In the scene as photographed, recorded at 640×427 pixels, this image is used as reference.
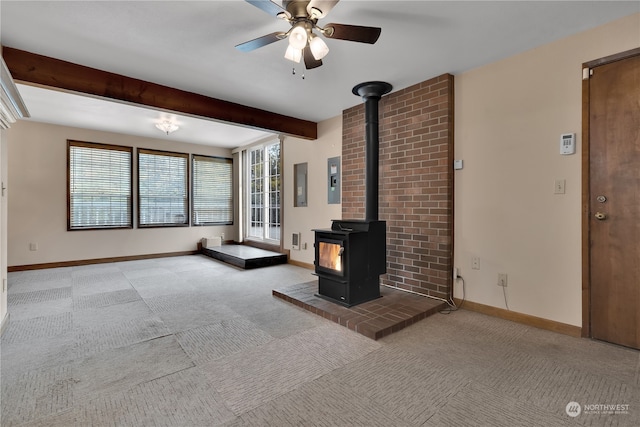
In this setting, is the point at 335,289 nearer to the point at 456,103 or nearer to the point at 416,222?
the point at 416,222

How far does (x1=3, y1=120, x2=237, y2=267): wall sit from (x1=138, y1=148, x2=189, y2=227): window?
471mm

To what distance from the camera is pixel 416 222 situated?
11.3 feet

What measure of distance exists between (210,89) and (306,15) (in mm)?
1985

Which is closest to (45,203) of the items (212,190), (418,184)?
(212,190)

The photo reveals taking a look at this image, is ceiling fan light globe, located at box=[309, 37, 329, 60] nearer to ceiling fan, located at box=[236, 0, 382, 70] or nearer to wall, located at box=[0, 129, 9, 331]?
ceiling fan, located at box=[236, 0, 382, 70]

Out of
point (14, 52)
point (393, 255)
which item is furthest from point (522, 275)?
point (14, 52)

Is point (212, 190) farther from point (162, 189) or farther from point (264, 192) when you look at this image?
point (264, 192)

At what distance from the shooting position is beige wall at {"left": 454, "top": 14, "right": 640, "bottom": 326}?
2.41 m

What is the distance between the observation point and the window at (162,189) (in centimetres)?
609

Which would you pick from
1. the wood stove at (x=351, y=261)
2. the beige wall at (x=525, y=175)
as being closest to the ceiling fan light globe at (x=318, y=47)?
the wood stove at (x=351, y=261)

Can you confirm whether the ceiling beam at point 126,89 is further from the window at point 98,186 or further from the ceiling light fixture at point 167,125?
the window at point 98,186

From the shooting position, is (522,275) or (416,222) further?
(416,222)

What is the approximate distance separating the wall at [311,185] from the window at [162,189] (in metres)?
2.59

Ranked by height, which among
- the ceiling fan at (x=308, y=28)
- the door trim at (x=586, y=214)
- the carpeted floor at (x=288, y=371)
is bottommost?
the carpeted floor at (x=288, y=371)
